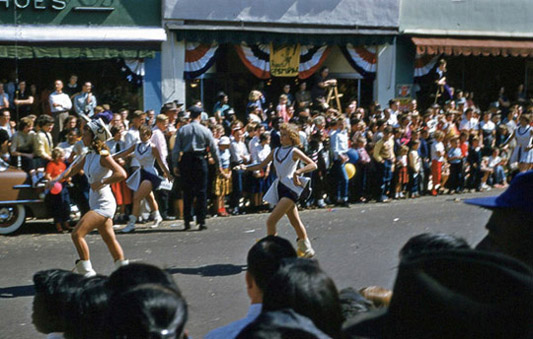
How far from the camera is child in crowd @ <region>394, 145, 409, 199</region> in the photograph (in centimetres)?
1520

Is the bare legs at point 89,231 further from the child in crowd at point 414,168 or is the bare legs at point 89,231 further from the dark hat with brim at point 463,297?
the child in crowd at point 414,168

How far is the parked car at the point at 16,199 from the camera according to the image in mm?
11320

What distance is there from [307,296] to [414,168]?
42.7 ft

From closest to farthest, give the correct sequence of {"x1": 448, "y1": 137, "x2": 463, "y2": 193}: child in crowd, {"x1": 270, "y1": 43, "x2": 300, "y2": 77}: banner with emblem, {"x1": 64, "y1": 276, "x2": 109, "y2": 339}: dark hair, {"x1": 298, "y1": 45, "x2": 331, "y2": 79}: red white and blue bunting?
{"x1": 64, "y1": 276, "x2": 109, "y2": 339}: dark hair, {"x1": 448, "y1": 137, "x2": 463, "y2": 193}: child in crowd, {"x1": 270, "y1": 43, "x2": 300, "y2": 77}: banner with emblem, {"x1": 298, "y1": 45, "x2": 331, "y2": 79}: red white and blue bunting

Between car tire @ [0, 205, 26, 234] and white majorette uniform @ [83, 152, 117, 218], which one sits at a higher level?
white majorette uniform @ [83, 152, 117, 218]

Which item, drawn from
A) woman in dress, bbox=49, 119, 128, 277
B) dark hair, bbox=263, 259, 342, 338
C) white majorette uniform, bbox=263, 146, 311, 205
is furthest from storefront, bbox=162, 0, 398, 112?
dark hair, bbox=263, 259, 342, 338

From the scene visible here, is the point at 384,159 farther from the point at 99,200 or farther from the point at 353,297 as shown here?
the point at 353,297

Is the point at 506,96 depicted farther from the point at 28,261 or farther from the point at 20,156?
the point at 28,261

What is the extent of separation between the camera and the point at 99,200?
7.95 meters

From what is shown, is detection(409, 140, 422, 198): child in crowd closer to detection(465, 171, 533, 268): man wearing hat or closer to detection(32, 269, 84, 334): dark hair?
detection(32, 269, 84, 334): dark hair

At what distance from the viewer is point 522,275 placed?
1836 mm

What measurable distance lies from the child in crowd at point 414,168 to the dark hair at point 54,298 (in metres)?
12.4

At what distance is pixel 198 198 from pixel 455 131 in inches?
306

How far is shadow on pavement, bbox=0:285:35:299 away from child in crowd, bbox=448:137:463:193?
409 inches
